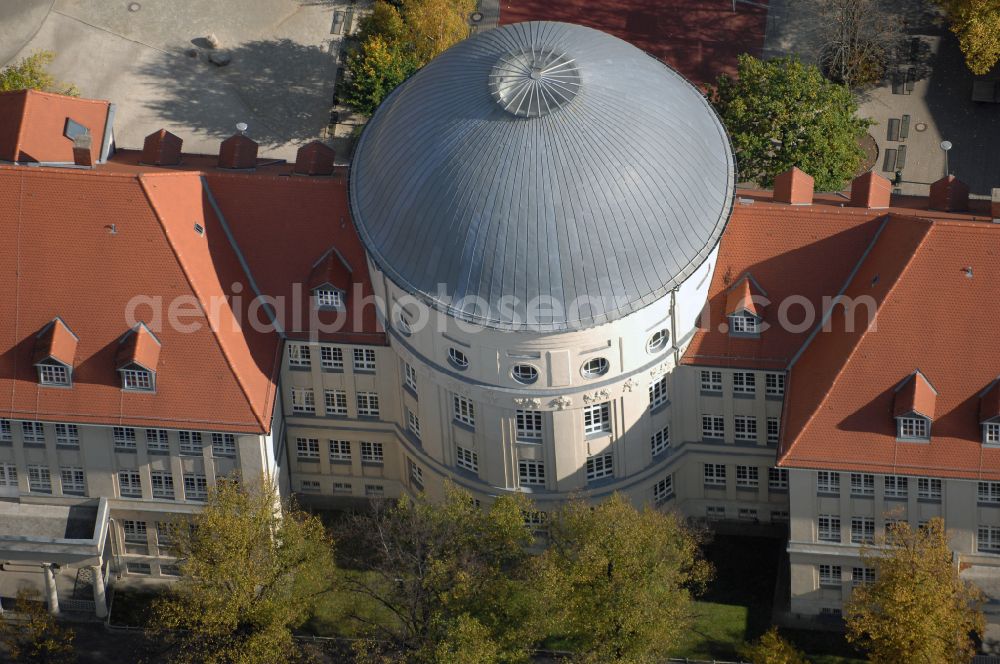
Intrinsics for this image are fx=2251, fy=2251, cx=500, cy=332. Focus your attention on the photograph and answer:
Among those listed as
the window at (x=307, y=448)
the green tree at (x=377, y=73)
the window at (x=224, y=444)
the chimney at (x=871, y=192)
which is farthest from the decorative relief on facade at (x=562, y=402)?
the green tree at (x=377, y=73)

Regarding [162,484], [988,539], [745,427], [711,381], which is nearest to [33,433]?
[162,484]

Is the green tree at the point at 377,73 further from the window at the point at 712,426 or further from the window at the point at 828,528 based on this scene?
the window at the point at 828,528

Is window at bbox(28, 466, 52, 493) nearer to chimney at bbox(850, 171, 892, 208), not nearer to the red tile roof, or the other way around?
the red tile roof

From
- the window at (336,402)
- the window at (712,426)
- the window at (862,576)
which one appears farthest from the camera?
the window at (336,402)

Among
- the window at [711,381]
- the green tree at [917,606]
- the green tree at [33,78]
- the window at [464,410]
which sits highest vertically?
the green tree at [33,78]

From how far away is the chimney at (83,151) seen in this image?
135000mm

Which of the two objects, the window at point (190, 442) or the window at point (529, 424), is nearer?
the window at point (529, 424)

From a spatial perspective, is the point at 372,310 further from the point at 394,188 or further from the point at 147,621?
the point at 147,621

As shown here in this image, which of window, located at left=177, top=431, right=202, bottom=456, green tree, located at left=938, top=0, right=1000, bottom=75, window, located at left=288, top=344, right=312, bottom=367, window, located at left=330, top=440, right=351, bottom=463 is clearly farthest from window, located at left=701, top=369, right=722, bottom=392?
green tree, located at left=938, top=0, right=1000, bottom=75

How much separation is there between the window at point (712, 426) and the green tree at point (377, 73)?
37063 mm

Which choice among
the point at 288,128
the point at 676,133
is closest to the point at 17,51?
the point at 288,128

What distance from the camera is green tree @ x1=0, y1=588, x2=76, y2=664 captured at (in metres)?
127

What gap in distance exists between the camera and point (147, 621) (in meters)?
134

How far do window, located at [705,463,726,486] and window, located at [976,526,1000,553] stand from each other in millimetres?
16037
